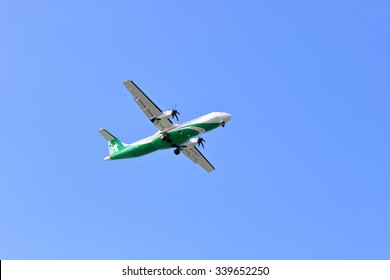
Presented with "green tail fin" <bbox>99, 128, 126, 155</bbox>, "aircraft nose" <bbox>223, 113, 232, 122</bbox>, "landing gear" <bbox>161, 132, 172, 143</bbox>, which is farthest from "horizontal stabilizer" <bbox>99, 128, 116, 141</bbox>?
"aircraft nose" <bbox>223, 113, 232, 122</bbox>

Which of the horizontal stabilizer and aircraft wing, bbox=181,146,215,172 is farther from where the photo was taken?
the horizontal stabilizer

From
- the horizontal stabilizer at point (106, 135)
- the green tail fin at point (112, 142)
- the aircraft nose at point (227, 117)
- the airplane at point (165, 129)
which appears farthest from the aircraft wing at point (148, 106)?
the horizontal stabilizer at point (106, 135)

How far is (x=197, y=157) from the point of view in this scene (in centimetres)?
7281

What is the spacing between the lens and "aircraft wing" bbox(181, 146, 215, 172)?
235 ft

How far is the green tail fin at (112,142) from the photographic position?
70312mm

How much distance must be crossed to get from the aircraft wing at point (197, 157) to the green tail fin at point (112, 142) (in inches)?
303

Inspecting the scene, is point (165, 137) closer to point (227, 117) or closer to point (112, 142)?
point (227, 117)

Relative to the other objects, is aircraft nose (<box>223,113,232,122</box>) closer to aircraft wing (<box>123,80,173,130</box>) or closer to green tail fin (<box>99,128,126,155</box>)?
aircraft wing (<box>123,80,173,130</box>)

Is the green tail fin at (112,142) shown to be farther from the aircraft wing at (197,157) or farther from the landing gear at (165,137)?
the aircraft wing at (197,157)

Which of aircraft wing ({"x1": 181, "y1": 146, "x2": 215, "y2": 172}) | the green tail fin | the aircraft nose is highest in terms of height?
the green tail fin

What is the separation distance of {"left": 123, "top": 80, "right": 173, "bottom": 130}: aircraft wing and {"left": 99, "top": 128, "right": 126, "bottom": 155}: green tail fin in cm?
679

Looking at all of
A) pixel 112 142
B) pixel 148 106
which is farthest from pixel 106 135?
pixel 148 106
